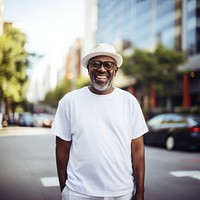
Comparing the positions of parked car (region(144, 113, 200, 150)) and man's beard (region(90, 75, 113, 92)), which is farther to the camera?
parked car (region(144, 113, 200, 150))

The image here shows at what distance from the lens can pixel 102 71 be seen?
279cm

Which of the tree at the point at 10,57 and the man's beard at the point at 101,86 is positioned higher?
the tree at the point at 10,57

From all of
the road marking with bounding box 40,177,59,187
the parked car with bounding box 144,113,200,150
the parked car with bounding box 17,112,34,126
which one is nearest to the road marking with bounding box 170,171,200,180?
the road marking with bounding box 40,177,59,187

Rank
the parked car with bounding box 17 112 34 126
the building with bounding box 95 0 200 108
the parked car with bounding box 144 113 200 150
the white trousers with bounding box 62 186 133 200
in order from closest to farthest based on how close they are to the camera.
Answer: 1. the white trousers with bounding box 62 186 133 200
2. the parked car with bounding box 144 113 200 150
3. the parked car with bounding box 17 112 34 126
4. the building with bounding box 95 0 200 108

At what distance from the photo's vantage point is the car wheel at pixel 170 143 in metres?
13.6

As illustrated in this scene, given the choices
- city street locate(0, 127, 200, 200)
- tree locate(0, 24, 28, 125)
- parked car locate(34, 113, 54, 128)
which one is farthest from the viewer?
parked car locate(34, 113, 54, 128)

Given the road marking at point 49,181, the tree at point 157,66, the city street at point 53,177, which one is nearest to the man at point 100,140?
the city street at point 53,177

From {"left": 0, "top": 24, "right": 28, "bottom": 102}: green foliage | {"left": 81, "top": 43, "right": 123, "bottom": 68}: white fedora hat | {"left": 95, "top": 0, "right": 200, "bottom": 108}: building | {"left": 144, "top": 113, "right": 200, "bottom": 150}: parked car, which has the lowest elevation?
{"left": 144, "top": 113, "right": 200, "bottom": 150}: parked car

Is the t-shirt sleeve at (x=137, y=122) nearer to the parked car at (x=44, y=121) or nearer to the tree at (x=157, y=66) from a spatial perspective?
the tree at (x=157, y=66)

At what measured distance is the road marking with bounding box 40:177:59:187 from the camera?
702 centimetres

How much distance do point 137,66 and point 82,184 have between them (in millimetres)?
31512

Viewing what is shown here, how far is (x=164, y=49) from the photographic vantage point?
109 feet

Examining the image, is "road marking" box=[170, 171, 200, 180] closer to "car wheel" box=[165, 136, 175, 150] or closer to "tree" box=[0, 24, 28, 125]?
"tree" box=[0, 24, 28, 125]

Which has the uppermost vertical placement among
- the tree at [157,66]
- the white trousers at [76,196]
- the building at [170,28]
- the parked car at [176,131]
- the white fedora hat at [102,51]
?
the building at [170,28]
